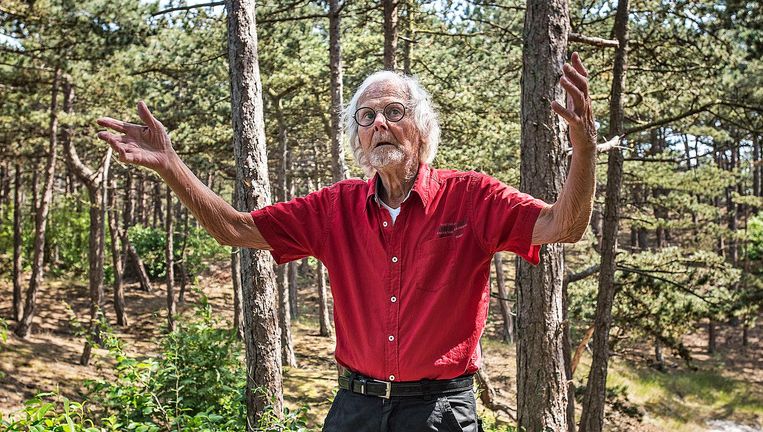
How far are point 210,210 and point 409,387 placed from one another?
1007mm

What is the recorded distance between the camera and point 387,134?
8.43 feet

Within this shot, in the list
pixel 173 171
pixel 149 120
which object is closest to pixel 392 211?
pixel 173 171

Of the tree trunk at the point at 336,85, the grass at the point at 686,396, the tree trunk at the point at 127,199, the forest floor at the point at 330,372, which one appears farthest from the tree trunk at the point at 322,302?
the grass at the point at 686,396

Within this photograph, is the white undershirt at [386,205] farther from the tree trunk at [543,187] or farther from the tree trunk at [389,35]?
the tree trunk at [389,35]

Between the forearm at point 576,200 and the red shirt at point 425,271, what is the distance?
0.11 meters

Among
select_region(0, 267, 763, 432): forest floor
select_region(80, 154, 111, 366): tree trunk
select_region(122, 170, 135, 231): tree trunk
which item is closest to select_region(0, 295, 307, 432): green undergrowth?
select_region(0, 267, 763, 432): forest floor

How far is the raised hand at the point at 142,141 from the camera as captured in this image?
7.52ft

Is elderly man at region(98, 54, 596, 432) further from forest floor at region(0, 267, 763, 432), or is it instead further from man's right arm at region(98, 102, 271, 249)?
forest floor at region(0, 267, 763, 432)

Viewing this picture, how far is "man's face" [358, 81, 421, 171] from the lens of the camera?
2535 millimetres

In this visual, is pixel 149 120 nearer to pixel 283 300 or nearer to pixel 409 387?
pixel 409 387

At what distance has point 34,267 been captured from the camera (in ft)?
44.5

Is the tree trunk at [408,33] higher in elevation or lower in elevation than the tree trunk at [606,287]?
higher

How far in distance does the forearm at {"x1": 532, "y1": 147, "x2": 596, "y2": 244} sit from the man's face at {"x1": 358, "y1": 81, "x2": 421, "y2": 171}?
2.26 ft

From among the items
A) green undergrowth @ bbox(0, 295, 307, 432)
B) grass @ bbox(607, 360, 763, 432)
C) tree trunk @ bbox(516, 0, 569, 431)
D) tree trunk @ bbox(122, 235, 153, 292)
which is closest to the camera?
green undergrowth @ bbox(0, 295, 307, 432)
